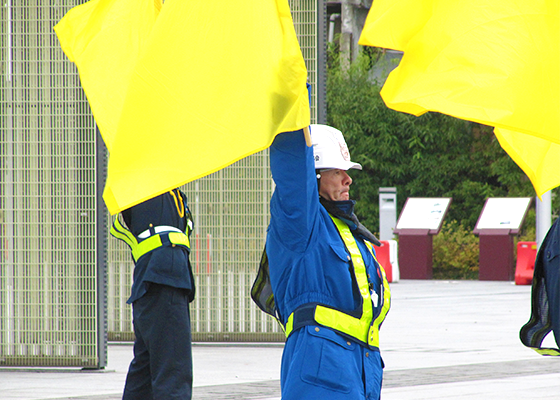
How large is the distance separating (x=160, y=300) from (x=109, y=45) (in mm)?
1757

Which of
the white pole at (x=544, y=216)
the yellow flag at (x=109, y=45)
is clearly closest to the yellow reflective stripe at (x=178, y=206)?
the yellow flag at (x=109, y=45)

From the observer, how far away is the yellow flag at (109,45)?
4293mm

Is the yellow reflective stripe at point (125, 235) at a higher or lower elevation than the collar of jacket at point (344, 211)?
lower

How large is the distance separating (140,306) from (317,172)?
99.3 inches

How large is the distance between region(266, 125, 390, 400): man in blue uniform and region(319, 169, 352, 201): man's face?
0.13 m

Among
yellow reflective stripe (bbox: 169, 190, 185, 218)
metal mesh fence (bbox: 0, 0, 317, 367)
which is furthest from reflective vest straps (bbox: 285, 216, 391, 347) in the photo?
metal mesh fence (bbox: 0, 0, 317, 367)

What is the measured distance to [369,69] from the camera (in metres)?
31.4

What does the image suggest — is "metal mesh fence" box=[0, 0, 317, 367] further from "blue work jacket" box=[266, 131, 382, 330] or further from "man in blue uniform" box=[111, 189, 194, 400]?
"blue work jacket" box=[266, 131, 382, 330]

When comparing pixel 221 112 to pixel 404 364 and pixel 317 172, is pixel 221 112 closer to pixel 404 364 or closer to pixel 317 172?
pixel 317 172

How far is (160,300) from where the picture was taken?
232 inches

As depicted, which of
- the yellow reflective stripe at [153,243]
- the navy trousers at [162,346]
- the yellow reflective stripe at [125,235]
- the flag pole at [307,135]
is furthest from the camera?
the yellow reflective stripe at [125,235]

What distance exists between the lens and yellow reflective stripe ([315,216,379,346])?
3.36 metres

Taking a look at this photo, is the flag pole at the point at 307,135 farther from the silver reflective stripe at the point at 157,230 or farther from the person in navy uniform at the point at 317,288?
the silver reflective stripe at the point at 157,230

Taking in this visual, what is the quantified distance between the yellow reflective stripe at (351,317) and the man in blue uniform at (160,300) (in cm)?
246
